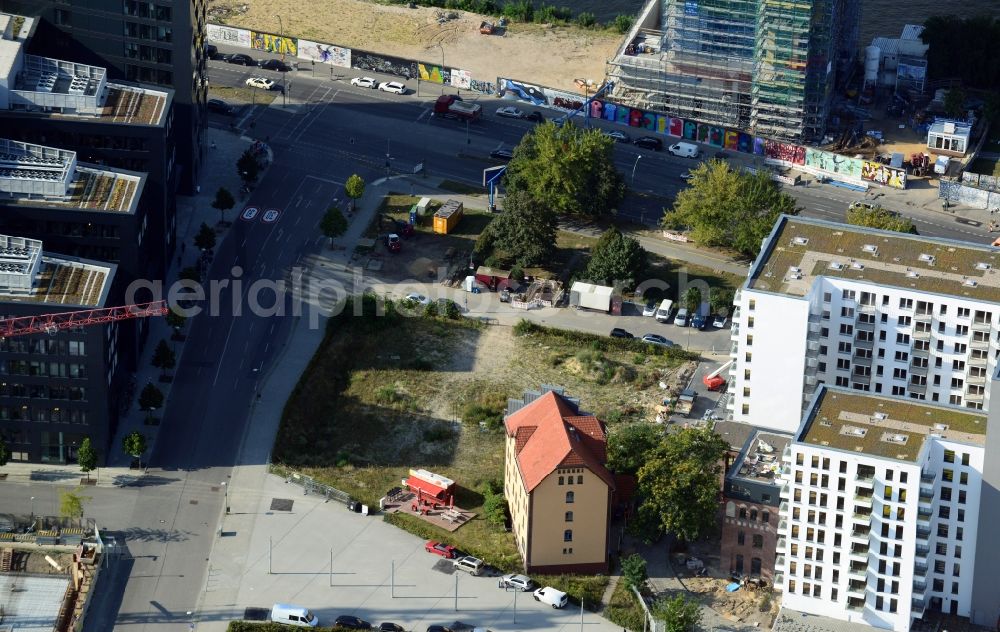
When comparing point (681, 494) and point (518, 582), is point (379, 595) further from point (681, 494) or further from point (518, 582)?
point (681, 494)

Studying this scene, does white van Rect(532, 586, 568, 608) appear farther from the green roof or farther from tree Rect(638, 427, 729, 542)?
the green roof

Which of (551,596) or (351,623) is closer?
(351,623)

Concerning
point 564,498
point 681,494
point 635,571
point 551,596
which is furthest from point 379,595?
point 681,494

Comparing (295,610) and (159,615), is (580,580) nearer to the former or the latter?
(295,610)

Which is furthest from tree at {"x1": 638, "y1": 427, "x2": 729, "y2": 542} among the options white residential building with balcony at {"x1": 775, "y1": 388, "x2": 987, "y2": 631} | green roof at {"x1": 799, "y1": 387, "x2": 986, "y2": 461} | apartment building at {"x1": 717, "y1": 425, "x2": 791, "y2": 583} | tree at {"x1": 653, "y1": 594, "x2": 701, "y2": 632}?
green roof at {"x1": 799, "y1": 387, "x2": 986, "y2": 461}

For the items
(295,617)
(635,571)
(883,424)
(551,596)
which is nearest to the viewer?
(295,617)

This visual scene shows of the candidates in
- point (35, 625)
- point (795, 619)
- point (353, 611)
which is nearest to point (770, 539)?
point (795, 619)
